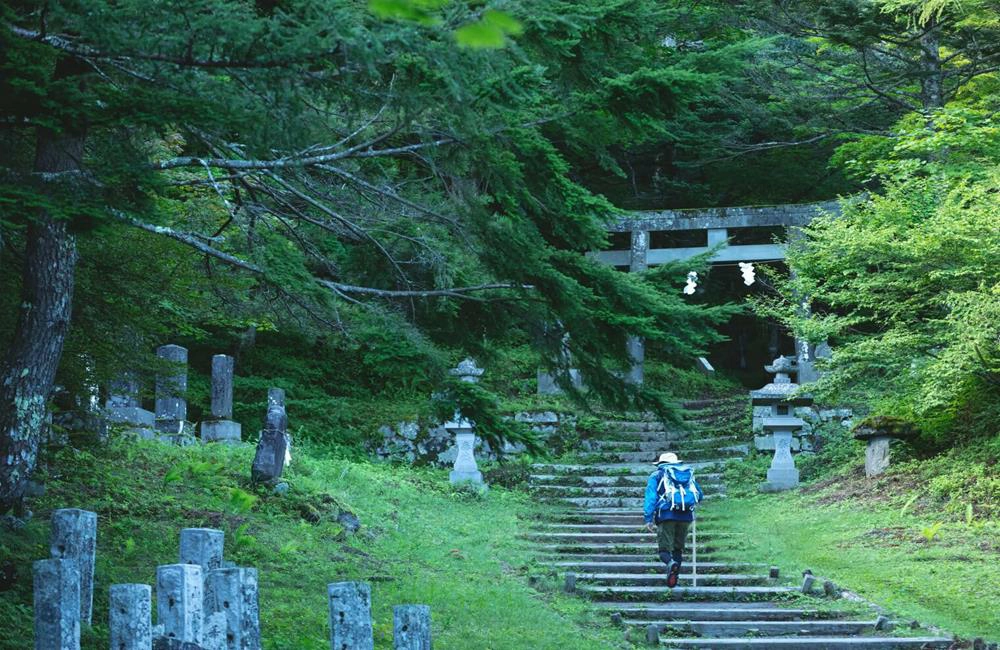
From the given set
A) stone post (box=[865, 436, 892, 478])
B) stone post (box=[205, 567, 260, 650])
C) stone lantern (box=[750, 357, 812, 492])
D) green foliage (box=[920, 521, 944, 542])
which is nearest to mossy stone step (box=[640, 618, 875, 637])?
green foliage (box=[920, 521, 944, 542])

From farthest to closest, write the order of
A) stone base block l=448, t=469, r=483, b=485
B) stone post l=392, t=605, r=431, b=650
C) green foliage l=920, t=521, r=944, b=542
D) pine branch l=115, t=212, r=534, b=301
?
1. stone base block l=448, t=469, r=483, b=485
2. green foliage l=920, t=521, r=944, b=542
3. pine branch l=115, t=212, r=534, b=301
4. stone post l=392, t=605, r=431, b=650

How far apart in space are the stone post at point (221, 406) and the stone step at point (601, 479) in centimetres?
499

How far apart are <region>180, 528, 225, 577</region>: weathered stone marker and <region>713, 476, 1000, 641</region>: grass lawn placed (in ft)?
20.2

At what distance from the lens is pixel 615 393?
1100 cm

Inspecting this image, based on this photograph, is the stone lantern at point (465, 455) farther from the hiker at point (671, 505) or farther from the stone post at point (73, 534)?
the stone post at point (73, 534)

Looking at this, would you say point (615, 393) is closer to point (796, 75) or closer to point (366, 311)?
point (366, 311)

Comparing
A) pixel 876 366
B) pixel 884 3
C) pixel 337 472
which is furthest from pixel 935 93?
pixel 337 472

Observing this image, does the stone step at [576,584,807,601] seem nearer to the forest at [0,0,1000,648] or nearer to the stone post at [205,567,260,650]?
the forest at [0,0,1000,648]

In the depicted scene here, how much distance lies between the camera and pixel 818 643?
10023mm

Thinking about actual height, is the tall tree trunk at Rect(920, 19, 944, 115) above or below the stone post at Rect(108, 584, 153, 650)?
above

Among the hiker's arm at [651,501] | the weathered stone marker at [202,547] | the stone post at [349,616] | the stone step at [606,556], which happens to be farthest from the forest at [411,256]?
the stone post at [349,616]

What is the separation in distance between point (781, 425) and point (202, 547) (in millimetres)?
13741

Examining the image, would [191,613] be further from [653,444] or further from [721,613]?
[653,444]

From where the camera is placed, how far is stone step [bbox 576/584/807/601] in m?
12.0
